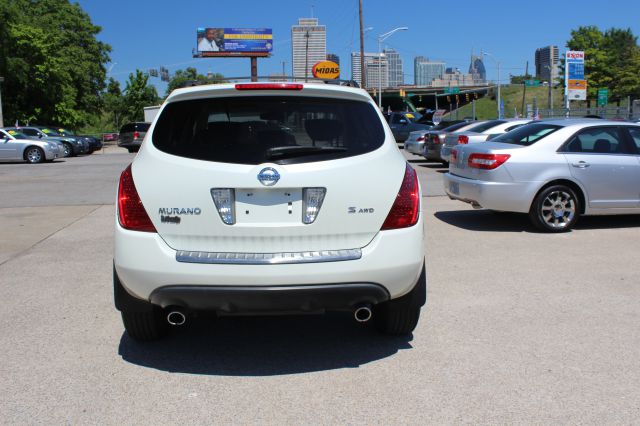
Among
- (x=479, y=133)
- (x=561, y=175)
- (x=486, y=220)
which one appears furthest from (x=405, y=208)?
(x=479, y=133)

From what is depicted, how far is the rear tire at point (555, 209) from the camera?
8.57 m

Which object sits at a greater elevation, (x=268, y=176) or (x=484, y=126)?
(x=484, y=126)

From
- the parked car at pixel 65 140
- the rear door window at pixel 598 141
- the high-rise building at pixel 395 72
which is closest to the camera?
the rear door window at pixel 598 141

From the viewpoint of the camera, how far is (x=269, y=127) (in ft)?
13.1

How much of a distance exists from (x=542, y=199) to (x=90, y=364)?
253 inches

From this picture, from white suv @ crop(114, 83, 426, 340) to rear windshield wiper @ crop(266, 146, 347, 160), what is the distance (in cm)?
1

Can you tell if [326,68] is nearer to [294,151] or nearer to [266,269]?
[294,151]

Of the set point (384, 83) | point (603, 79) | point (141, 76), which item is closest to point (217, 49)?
point (141, 76)

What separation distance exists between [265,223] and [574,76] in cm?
3760

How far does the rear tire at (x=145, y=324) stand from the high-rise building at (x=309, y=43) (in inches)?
4977

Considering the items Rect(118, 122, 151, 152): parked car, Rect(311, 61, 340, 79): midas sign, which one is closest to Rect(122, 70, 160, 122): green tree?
Rect(311, 61, 340, 79): midas sign

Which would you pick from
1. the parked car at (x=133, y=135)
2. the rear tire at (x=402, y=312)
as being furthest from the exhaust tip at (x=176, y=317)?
the parked car at (x=133, y=135)

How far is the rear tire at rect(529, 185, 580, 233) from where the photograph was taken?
8570 mm

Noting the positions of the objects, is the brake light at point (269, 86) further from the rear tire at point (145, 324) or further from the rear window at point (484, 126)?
the rear window at point (484, 126)
